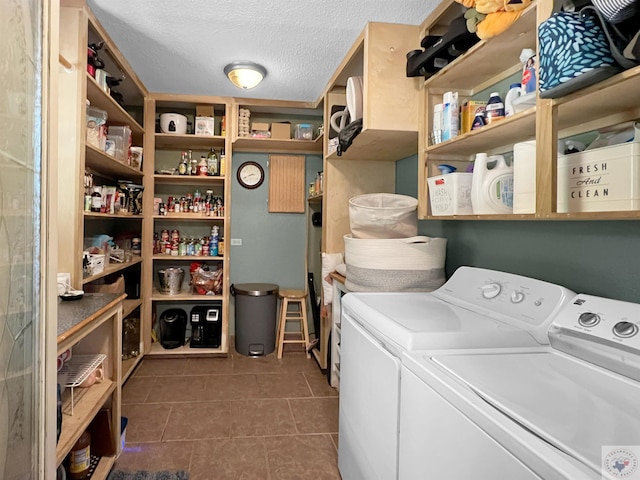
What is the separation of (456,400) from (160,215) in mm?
3177

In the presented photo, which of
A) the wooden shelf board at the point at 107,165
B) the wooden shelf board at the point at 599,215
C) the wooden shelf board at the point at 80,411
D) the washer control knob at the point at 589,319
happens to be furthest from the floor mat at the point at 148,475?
the wooden shelf board at the point at 599,215

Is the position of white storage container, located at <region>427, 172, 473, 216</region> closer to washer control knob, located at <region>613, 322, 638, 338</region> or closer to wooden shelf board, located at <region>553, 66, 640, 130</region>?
wooden shelf board, located at <region>553, 66, 640, 130</region>

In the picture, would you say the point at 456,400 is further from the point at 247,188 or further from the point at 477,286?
the point at 247,188

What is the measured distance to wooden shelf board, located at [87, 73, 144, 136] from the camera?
7.29 feet

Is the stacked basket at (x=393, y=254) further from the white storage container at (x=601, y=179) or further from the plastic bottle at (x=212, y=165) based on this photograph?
the plastic bottle at (x=212, y=165)

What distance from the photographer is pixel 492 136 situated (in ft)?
4.93

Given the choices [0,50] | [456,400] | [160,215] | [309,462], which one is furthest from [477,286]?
[160,215]

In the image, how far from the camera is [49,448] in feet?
3.51

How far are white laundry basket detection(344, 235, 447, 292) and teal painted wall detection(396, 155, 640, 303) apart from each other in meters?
0.17

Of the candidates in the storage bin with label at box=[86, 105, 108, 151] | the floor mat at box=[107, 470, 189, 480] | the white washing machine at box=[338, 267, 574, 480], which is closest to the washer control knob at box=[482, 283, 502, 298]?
the white washing machine at box=[338, 267, 574, 480]

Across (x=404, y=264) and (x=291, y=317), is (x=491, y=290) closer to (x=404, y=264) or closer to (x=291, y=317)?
(x=404, y=264)

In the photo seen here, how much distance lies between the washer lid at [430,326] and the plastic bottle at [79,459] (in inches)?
50.9

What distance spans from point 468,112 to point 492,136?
185mm

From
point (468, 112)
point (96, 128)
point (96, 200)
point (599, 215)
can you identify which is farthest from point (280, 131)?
point (599, 215)
